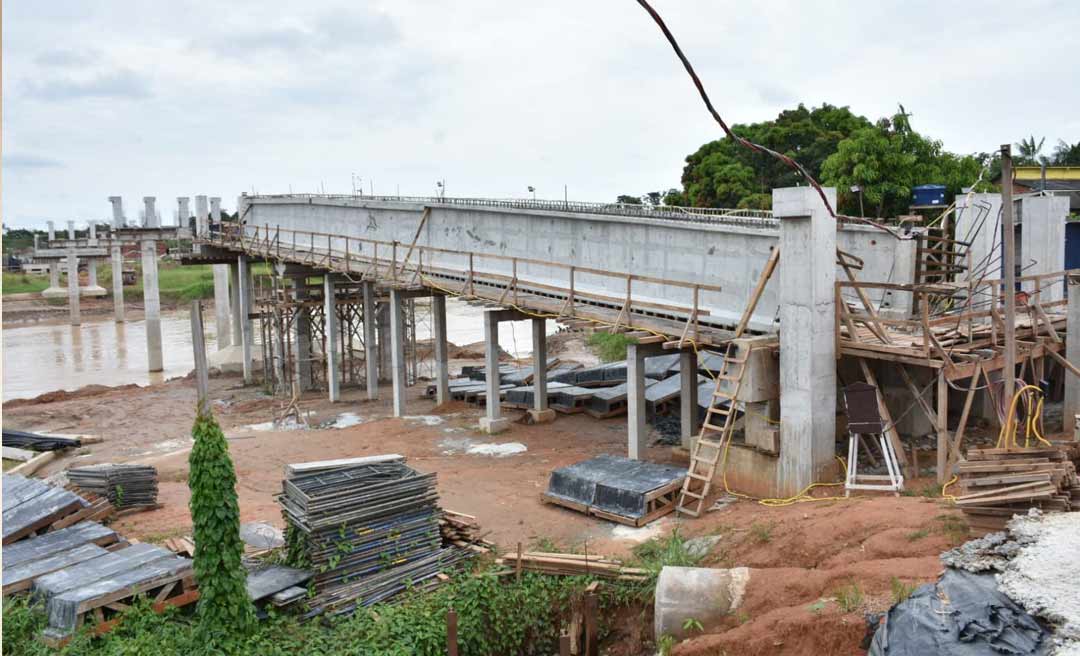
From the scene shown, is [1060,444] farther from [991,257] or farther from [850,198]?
[850,198]

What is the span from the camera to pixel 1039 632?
7082mm

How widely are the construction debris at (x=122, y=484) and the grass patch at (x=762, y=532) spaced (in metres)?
11.6

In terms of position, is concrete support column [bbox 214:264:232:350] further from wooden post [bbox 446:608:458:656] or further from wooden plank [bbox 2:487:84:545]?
wooden post [bbox 446:608:458:656]

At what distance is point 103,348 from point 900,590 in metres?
51.5

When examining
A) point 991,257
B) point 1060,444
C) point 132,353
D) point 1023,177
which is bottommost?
point 132,353

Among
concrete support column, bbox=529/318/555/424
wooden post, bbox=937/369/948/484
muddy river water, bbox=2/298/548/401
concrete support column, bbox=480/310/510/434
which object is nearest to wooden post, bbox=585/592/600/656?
wooden post, bbox=937/369/948/484

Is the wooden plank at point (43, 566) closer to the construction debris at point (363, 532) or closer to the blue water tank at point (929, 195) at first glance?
the construction debris at point (363, 532)

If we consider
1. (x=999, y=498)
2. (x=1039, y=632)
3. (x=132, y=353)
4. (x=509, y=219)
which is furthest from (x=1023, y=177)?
(x=132, y=353)

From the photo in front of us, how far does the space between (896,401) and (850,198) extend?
18.1 meters

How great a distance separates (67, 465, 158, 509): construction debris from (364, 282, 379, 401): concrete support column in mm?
11694

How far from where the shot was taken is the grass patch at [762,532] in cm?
1141

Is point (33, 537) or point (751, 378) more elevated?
point (751, 378)

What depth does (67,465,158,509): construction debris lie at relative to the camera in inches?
642

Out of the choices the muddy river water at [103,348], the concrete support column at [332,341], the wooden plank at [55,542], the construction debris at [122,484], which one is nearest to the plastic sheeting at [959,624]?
the wooden plank at [55,542]
